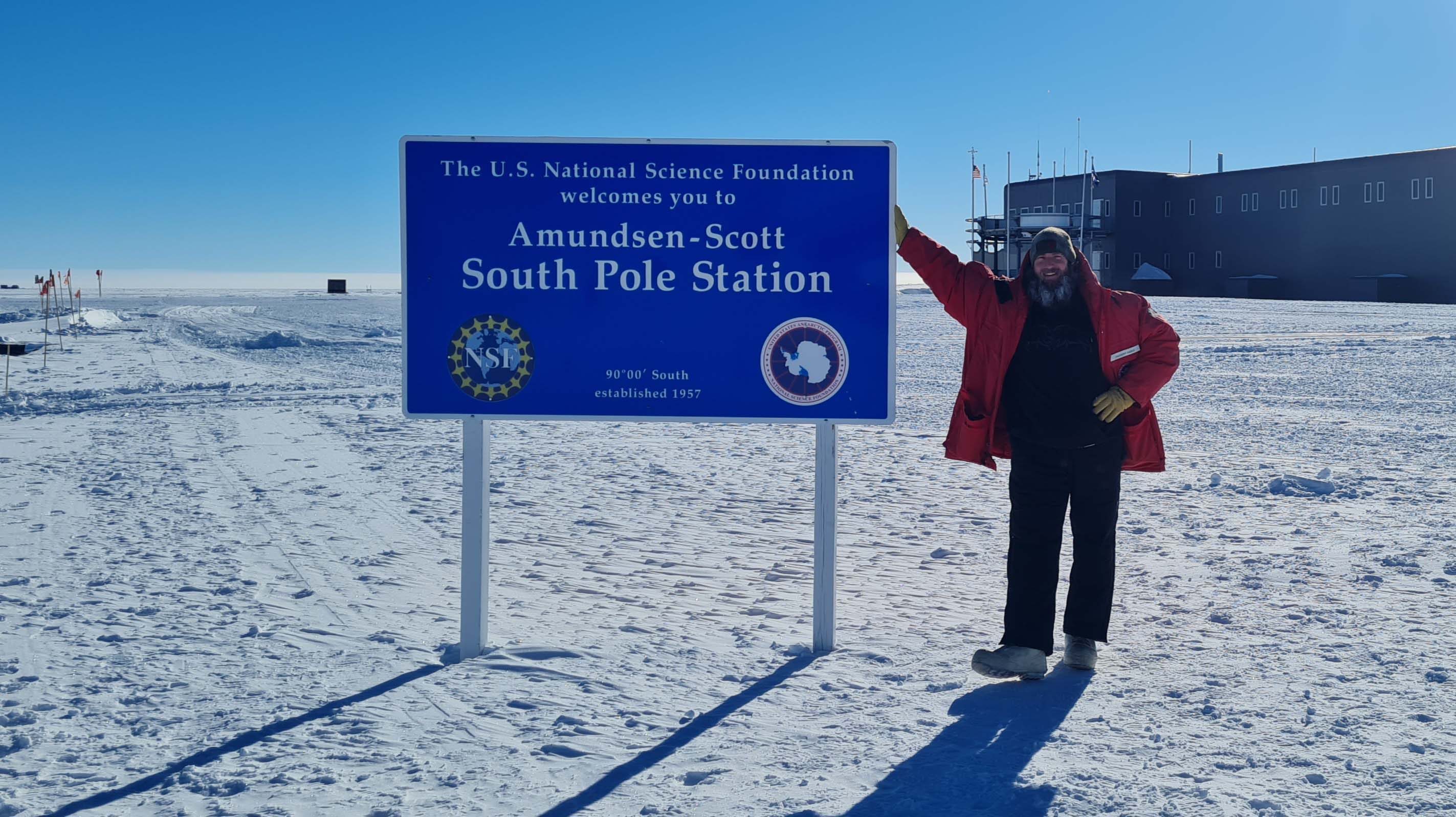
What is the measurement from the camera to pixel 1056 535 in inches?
159

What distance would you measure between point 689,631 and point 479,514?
99cm

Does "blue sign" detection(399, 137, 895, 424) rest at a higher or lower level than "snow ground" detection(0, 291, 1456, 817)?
higher

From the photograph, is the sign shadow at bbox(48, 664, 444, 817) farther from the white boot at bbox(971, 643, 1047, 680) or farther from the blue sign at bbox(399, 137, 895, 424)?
the white boot at bbox(971, 643, 1047, 680)

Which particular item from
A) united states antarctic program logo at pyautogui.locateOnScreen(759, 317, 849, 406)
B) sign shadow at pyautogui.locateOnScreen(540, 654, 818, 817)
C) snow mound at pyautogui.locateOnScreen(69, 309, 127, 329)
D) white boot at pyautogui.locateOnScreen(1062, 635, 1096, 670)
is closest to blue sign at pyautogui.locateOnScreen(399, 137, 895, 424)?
united states antarctic program logo at pyautogui.locateOnScreen(759, 317, 849, 406)

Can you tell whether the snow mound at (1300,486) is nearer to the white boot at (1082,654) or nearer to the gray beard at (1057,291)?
the white boot at (1082,654)

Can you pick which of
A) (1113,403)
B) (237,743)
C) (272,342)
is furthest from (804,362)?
(272,342)

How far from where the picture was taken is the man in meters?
3.94

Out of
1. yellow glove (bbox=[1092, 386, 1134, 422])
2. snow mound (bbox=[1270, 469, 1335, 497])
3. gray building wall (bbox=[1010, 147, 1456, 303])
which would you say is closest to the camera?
yellow glove (bbox=[1092, 386, 1134, 422])

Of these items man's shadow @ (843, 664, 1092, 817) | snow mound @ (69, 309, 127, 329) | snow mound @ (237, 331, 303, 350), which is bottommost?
man's shadow @ (843, 664, 1092, 817)

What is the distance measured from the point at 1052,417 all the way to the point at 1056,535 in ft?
1.42

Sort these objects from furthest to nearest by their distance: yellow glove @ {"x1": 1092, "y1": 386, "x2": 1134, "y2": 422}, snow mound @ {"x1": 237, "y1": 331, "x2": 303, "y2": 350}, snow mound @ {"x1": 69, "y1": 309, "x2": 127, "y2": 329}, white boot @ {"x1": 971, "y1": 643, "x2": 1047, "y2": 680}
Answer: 1. snow mound @ {"x1": 69, "y1": 309, "x2": 127, "y2": 329}
2. snow mound @ {"x1": 237, "y1": 331, "x2": 303, "y2": 350}
3. white boot @ {"x1": 971, "y1": 643, "x2": 1047, "y2": 680}
4. yellow glove @ {"x1": 1092, "y1": 386, "x2": 1134, "y2": 422}

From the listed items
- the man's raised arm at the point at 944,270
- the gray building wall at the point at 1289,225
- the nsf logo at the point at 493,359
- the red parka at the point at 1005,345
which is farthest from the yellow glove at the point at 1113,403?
the gray building wall at the point at 1289,225

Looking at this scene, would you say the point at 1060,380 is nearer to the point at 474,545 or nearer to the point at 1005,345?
the point at 1005,345

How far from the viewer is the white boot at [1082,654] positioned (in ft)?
13.3
